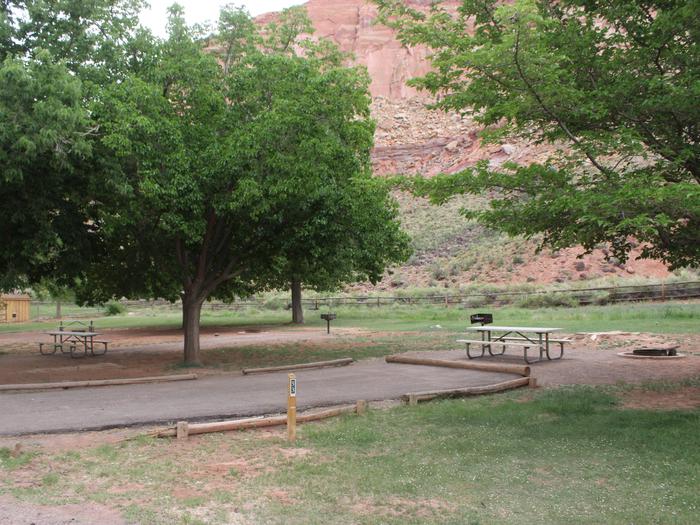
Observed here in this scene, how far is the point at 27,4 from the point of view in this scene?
14.6m

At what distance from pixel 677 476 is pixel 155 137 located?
11341 mm

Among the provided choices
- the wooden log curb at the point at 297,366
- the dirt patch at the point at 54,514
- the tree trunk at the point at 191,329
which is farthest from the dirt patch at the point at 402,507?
the tree trunk at the point at 191,329

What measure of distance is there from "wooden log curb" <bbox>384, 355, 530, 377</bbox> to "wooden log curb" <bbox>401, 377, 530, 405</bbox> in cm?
82

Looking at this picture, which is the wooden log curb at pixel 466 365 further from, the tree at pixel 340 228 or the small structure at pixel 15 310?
the small structure at pixel 15 310

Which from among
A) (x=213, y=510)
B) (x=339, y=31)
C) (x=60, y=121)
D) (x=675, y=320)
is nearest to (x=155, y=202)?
(x=60, y=121)

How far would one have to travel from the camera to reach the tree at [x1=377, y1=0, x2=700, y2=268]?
791 centimetres

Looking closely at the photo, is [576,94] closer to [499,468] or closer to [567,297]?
[499,468]

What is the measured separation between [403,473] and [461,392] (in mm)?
4356

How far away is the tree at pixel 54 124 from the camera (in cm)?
1113

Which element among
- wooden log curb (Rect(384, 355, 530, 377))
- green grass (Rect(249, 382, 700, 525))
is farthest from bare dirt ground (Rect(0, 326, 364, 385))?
green grass (Rect(249, 382, 700, 525))

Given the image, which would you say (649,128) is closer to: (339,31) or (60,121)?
(60,121)

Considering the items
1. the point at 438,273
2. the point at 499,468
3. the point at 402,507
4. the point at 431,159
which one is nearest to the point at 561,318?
the point at 499,468

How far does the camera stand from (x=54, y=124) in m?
11.1

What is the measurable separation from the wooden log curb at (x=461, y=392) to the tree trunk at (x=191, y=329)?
770cm
